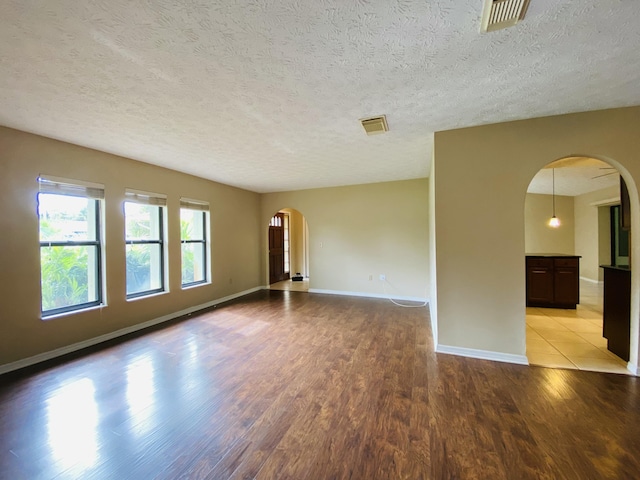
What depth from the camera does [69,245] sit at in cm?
317

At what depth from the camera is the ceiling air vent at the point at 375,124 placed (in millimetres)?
2559

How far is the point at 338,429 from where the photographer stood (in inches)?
70.6

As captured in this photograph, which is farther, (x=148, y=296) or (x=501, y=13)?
(x=148, y=296)

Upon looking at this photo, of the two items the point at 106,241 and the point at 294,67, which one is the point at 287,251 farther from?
the point at 294,67

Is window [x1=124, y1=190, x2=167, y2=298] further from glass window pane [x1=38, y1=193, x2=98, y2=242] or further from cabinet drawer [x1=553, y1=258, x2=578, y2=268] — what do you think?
cabinet drawer [x1=553, y1=258, x2=578, y2=268]

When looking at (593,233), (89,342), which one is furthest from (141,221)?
(593,233)

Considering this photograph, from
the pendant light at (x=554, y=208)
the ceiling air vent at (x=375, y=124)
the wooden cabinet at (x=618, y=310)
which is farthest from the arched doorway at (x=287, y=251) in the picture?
the pendant light at (x=554, y=208)

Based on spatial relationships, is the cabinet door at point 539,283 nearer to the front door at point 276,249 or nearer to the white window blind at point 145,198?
the front door at point 276,249

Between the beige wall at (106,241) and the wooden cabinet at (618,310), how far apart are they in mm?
5869

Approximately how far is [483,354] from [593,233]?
7055 mm

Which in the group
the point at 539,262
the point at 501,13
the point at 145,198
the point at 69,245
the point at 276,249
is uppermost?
the point at 501,13

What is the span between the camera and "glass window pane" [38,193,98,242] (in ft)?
9.72

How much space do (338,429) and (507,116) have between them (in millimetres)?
3179

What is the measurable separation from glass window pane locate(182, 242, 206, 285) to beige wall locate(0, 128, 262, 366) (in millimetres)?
194
